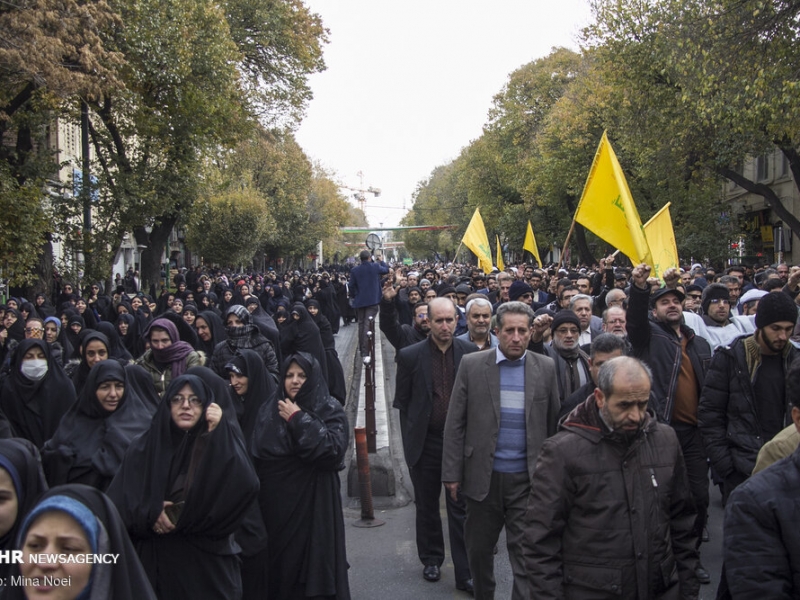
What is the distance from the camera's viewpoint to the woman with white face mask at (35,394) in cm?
678

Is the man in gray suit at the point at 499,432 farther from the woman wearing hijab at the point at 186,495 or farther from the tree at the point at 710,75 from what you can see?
the tree at the point at 710,75

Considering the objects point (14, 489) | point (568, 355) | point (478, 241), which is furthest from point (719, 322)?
point (478, 241)

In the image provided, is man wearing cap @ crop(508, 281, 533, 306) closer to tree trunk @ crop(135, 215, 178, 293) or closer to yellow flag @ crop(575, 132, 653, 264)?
yellow flag @ crop(575, 132, 653, 264)

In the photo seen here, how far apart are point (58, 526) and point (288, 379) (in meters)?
2.54

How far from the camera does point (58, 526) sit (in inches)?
101

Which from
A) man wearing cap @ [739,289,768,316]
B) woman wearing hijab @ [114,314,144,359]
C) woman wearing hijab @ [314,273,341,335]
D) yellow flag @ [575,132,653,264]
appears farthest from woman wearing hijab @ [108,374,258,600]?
woman wearing hijab @ [314,273,341,335]

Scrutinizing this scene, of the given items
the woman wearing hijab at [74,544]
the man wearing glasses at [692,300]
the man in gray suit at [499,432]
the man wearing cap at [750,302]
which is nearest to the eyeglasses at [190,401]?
the man in gray suit at [499,432]

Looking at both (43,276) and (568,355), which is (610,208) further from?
(43,276)

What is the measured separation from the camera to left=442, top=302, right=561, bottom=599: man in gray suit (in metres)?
4.81

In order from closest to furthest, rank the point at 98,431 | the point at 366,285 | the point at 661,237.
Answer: the point at 98,431
the point at 661,237
the point at 366,285

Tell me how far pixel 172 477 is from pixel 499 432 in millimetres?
1763

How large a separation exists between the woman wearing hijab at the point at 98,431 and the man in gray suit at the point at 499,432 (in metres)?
1.86

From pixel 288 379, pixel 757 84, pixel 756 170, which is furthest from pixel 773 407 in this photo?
pixel 756 170

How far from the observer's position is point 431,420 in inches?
233
